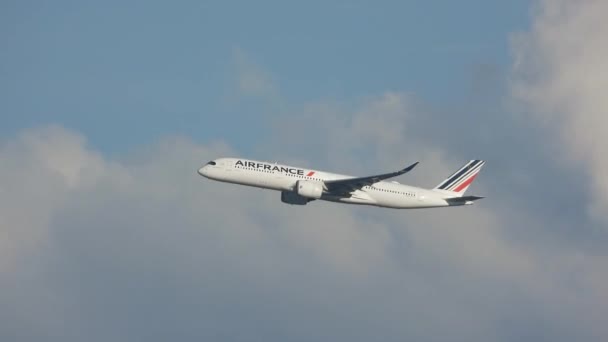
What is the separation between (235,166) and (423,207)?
69.9ft

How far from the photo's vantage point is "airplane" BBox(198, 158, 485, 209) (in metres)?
108

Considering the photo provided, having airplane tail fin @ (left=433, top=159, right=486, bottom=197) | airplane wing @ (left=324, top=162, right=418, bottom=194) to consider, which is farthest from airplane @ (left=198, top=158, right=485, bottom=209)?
airplane tail fin @ (left=433, top=159, right=486, bottom=197)

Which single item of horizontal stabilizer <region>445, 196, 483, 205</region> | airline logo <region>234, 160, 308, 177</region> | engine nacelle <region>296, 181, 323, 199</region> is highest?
airline logo <region>234, 160, 308, 177</region>

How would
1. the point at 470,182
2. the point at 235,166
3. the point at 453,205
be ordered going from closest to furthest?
1. the point at 235,166
2. the point at 453,205
3. the point at 470,182

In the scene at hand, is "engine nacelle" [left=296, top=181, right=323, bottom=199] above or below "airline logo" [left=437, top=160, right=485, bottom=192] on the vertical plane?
below

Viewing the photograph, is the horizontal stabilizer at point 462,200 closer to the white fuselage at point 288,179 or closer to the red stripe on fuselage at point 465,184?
the white fuselage at point 288,179

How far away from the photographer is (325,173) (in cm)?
11081

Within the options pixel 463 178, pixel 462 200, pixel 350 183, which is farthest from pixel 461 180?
pixel 350 183

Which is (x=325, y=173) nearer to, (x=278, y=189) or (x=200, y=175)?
(x=278, y=189)

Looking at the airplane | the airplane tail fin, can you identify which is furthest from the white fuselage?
the airplane tail fin

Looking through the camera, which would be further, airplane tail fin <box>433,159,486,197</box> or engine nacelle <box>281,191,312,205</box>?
airplane tail fin <box>433,159,486,197</box>

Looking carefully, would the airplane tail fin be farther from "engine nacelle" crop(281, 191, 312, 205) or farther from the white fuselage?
"engine nacelle" crop(281, 191, 312, 205)

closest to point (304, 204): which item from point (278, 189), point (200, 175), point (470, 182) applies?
point (278, 189)

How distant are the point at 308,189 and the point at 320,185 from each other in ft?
5.98
